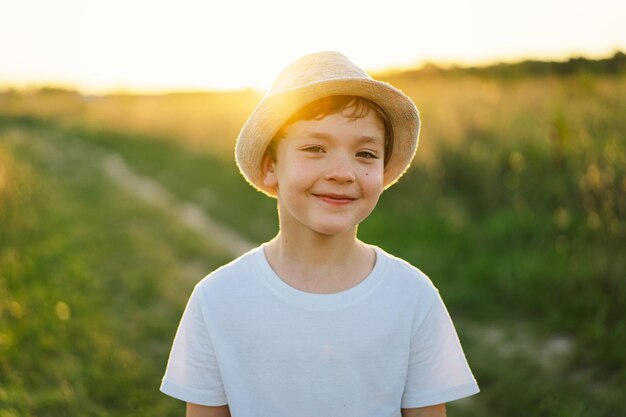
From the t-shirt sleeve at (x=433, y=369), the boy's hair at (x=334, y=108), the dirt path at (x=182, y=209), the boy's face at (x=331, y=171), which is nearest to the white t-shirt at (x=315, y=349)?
the t-shirt sleeve at (x=433, y=369)

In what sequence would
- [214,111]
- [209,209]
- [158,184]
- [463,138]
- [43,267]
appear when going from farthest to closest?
[214,111] < [158,184] < [209,209] < [463,138] < [43,267]

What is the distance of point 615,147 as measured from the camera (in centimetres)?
545

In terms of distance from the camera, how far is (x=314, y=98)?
1.76 m

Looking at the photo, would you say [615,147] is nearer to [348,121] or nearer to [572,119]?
[572,119]

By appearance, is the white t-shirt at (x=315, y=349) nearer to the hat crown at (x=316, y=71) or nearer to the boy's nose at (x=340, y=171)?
the boy's nose at (x=340, y=171)

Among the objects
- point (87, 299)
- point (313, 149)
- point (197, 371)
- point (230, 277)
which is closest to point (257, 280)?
point (230, 277)

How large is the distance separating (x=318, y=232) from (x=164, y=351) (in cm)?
295

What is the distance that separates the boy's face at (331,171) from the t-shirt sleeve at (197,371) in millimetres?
412

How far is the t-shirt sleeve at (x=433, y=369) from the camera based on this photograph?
1815 mm

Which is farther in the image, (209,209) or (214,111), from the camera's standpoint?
(214,111)

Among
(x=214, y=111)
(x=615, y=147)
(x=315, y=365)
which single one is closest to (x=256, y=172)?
(x=315, y=365)

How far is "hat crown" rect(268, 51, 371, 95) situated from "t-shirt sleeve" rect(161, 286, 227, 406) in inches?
26.1

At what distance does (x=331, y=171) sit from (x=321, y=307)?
38 centimetres

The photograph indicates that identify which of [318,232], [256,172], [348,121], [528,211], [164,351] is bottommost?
[164,351]
